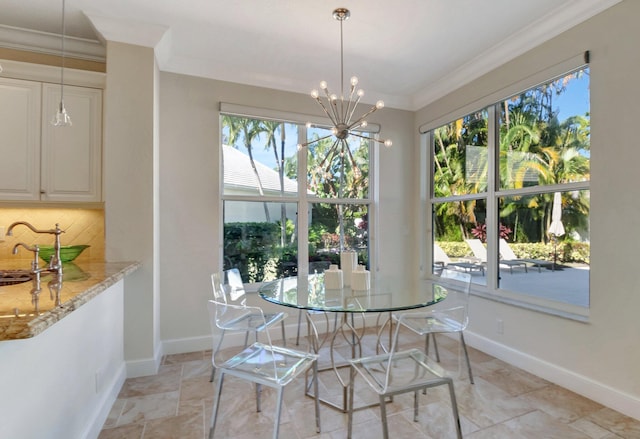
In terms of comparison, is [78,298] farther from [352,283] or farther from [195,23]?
[195,23]

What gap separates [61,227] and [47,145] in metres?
0.71

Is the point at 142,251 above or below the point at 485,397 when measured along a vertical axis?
above

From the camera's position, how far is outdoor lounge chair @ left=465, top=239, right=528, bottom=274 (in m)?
2.96

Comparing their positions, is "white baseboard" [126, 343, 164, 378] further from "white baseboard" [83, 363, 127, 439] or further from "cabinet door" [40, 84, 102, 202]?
"cabinet door" [40, 84, 102, 202]

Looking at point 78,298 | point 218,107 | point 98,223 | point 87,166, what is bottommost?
point 78,298

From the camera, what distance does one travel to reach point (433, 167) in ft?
13.1

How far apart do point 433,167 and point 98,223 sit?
3.62 m

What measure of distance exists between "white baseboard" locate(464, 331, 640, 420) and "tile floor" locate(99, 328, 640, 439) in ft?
0.16

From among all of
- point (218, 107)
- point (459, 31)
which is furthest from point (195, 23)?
point (459, 31)

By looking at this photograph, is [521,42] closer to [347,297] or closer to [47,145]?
[347,297]

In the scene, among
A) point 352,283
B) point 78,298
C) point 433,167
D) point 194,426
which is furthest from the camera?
point 433,167

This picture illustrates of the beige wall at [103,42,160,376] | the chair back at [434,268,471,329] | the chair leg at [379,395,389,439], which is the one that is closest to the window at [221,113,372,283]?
the beige wall at [103,42,160,376]

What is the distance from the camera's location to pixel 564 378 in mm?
2463

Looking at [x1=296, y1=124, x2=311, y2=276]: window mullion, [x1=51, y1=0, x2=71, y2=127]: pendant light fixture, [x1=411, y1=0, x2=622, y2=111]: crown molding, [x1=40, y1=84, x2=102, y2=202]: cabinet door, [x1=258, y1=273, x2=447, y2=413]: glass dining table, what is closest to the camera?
[x1=51, y1=0, x2=71, y2=127]: pendant light fixture
